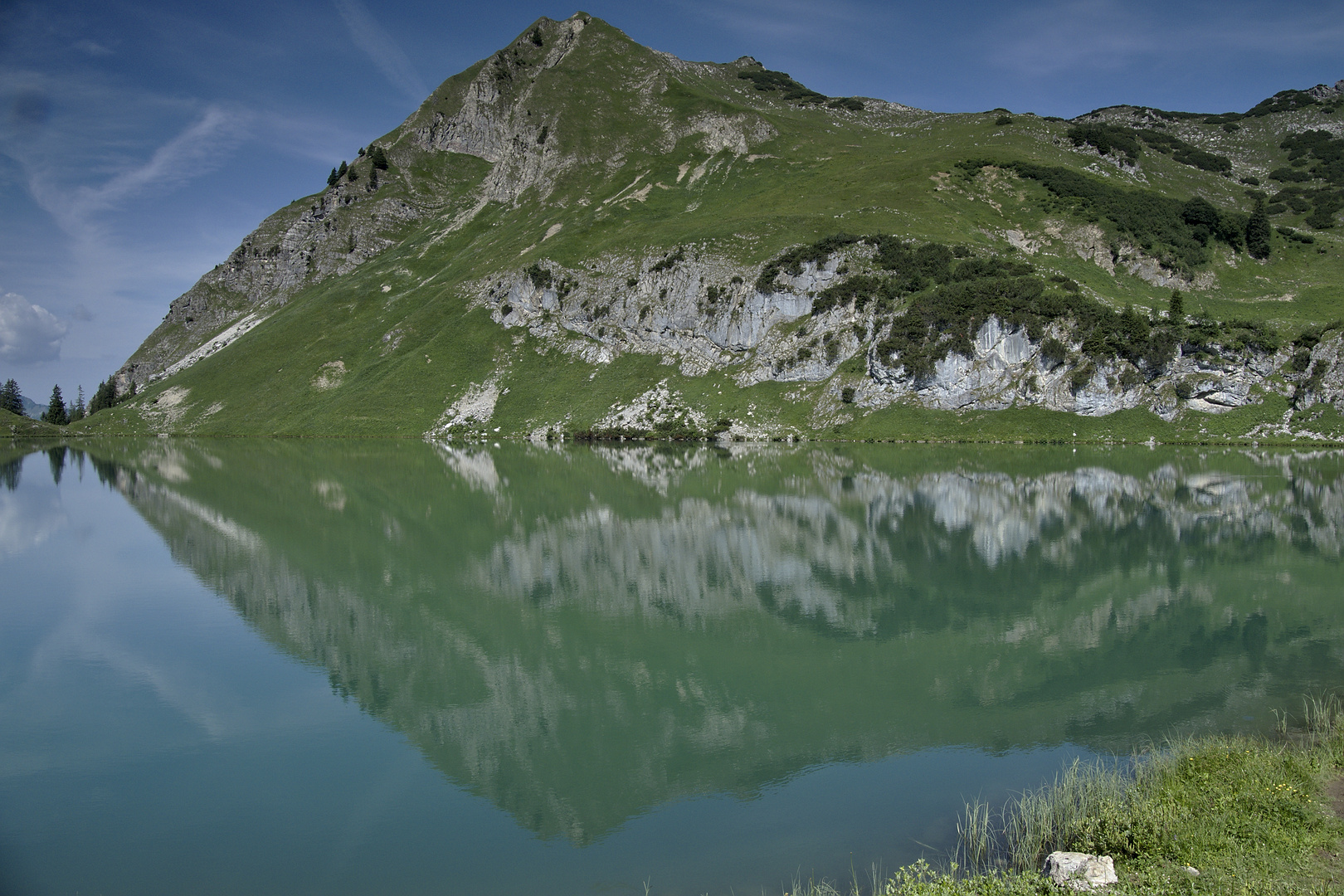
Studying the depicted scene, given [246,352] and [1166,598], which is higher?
Result: [246,352]

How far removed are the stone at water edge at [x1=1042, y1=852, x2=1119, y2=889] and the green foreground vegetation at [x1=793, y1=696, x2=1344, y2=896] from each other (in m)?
0.23

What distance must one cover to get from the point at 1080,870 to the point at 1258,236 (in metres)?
156

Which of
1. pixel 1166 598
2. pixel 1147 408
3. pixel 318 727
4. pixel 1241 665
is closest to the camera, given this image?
pixel 318 727

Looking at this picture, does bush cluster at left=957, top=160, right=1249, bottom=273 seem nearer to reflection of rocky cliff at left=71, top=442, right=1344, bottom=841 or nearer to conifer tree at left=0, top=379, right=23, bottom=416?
reflection of rocky cliff at left=71, top=442, right=1344, bottom=841

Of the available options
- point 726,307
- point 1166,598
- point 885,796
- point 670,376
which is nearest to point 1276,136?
point 726,307

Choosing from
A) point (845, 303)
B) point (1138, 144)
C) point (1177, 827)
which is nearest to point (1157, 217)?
point (1138, 144)

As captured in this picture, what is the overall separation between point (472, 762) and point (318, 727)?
4804 millimetres

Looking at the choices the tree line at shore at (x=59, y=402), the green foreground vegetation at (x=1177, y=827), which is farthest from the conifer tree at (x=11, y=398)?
the green foreground vegetation at (x=1177, y=827)

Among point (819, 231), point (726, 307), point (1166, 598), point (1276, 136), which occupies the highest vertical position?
point (1276, 136)

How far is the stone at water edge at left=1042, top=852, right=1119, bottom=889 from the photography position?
934 cm

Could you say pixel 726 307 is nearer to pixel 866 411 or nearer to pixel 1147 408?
pixel 866 411

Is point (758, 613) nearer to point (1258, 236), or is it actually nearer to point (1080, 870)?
point (1080, 870)

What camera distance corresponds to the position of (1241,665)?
2073 cm

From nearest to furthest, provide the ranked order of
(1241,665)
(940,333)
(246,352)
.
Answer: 1. (1241,665)
2. (940,333)
3. (246,352)
